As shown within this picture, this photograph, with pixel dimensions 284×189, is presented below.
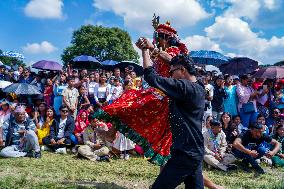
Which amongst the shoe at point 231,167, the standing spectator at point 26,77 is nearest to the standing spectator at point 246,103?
the shoe at point 231,167

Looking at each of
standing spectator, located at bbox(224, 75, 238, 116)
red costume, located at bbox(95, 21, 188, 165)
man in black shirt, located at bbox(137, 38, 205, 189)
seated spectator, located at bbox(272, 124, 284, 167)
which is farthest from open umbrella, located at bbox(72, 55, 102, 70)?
man in black shirt, located at bbox(137, 38, 205, 189)

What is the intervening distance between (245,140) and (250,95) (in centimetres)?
241

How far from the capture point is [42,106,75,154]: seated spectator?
8463 mm

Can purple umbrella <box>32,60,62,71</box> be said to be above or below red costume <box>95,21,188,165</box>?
above

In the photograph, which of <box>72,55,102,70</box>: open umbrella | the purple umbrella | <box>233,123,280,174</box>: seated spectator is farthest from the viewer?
<box>72,55,102,70</box>: open umbrella

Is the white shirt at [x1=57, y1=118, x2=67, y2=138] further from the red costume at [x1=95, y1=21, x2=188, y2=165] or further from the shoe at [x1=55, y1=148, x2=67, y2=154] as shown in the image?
the red costume at [x1=95, y1=21, x2=188, y2=165]

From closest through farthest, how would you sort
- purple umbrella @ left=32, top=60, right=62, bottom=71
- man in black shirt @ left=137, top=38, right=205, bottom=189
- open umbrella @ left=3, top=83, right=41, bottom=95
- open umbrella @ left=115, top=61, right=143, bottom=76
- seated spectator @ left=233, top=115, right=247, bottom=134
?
1. man in black shirt @ left=137, top=38, right=205, bottom=189
2. seated spectator @ left=233, top=115, right=247, bottom=134
3. open umbrella @ left=3, top=83, right=41, bottom=95
4. purple umbrella @ left=32, top=60, right=62, bottom=71
5. open umbrella @ left=115, top=61, right=143, bottom=76

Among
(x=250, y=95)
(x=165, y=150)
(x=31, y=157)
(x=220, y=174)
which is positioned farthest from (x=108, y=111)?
(x=250, y=95)

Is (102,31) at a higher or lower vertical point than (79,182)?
higher

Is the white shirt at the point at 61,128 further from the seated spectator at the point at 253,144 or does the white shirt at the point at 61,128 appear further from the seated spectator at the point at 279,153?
the seated spectator at the point at 279,153

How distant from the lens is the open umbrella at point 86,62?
1497cm

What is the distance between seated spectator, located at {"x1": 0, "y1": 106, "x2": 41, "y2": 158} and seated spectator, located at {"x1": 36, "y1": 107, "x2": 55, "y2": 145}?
940mm

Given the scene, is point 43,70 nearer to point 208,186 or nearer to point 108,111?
point 108,111

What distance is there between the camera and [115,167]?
6641 mm
